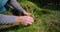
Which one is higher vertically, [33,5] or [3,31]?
[33,5]

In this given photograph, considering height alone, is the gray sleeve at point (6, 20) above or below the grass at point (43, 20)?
above

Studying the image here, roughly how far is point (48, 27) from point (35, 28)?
0.16 metres

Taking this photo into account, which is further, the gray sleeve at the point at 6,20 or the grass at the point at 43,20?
the grass at the point at 43,20

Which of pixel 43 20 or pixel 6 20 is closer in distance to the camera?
pixel 6 20

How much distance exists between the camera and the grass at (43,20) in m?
2.36

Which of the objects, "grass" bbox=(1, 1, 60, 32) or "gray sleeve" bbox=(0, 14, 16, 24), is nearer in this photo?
"gray sleeve" bbox=(0, 14, 16, 24)

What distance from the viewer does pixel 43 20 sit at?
8.32 feet

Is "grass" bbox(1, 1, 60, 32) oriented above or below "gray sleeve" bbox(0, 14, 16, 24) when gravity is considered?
below

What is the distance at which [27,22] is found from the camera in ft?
6.79

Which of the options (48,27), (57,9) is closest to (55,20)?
(48,27)

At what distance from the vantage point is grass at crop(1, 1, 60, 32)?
2361mm

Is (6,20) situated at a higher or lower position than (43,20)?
higher

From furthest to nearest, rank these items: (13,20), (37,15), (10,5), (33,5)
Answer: (33,5)
(37,15)
(10,5)
(13,20)

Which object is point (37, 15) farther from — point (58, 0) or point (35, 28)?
point (58, 0)
